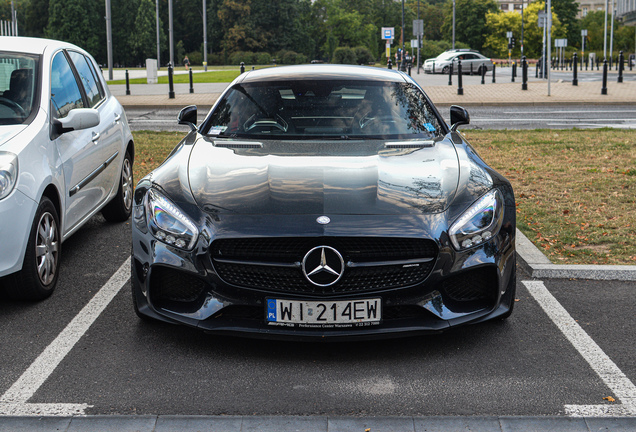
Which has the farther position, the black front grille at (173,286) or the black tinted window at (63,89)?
the black tinted window at (63,89)

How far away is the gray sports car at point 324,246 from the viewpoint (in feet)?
11.5

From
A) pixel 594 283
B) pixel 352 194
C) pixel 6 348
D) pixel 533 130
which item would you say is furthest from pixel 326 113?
pixel 533 130

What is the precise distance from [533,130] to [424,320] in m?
10.7

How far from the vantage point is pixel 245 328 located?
3561 mm

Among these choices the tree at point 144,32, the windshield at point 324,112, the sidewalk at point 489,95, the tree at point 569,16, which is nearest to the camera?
the windshield at point 324,112

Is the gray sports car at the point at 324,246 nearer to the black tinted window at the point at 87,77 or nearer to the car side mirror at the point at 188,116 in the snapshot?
the car side mirror at the point at 188,116

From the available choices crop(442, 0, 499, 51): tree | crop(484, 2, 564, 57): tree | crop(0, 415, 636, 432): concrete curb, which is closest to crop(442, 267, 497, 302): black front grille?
crop(0, 415, 636, 432): concrete curb

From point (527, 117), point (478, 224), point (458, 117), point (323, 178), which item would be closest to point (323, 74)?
point (458, 117)

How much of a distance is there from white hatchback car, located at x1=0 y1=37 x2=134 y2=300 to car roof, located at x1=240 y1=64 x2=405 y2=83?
1.22 m

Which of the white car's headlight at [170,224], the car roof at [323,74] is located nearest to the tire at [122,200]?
the car roof at [323,74]

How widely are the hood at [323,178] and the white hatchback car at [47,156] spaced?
99cm

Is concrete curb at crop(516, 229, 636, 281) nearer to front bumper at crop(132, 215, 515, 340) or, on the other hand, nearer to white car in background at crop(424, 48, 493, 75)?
front bumper at crop(132, 215, 515, 340)

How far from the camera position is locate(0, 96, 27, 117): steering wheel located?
4.90m

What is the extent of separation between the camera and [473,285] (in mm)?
3721
